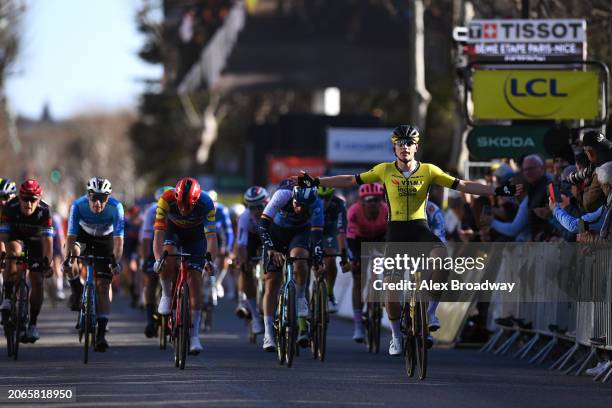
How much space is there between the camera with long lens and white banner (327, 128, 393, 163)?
86.1ft

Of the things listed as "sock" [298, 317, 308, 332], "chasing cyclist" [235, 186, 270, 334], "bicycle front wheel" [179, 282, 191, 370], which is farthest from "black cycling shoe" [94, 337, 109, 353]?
"chasing cyclist" [235, 186, 270, 334]

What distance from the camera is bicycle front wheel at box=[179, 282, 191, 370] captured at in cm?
1678

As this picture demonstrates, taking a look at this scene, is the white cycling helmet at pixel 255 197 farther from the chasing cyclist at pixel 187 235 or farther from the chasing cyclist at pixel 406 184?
the chasing cyclist at pixel 406 184

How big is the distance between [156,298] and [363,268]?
9.73 feet

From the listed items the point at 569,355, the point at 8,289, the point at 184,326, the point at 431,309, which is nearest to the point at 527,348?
the point at 569,355

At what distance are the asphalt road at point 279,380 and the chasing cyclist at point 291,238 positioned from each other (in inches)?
19.0

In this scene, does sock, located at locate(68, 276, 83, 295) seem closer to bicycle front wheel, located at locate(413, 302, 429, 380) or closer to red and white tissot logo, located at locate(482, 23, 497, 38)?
bicycle front wheel, located at locate(413, 302, 429, 380)

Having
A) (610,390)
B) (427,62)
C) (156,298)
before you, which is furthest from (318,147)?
(610,390)

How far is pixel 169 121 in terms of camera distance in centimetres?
9169

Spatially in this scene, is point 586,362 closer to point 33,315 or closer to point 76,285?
point 76,285

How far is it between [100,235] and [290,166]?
29.2 meters

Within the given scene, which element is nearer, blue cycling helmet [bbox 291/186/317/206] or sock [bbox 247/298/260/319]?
blue cycling helmet [bbox 291/186/317/206]

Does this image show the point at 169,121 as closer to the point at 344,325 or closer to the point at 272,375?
the point at 344,325

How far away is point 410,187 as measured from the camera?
16.1 m
